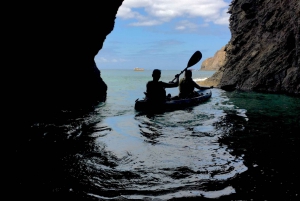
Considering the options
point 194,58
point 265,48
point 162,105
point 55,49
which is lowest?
point 162,105

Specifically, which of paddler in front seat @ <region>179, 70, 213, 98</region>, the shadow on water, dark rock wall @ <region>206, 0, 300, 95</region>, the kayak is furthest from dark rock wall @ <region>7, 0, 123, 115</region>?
dark rock wall @ <region>206, 0, 300, 95</region>

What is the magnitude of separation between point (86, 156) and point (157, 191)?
2037 millimetres

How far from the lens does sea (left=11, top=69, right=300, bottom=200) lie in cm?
369

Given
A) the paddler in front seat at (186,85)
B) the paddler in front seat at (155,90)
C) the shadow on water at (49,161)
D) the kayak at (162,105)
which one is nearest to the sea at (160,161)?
the shadow on water at (49,161)

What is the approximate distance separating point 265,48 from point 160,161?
21.5m

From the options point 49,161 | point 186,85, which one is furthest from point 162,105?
point 49,161

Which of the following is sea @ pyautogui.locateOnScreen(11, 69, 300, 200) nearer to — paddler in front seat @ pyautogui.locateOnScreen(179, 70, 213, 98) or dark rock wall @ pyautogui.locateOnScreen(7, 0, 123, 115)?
dark rock wall @ pyautogui.locateOnScreen(7, 0, 123, 115)

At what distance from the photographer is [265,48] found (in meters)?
23.1

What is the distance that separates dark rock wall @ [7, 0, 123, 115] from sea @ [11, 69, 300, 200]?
1.88m

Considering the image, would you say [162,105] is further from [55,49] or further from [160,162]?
[160,162]

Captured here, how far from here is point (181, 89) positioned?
45.0 ft

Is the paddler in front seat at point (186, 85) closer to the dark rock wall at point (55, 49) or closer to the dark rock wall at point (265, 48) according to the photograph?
the dark rock wall at point (55, 49)

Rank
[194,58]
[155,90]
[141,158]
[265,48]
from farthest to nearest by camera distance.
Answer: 1. [265,48]
2. [194,58]
3. [155,90]
4. [141,158]

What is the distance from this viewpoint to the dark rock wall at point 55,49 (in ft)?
23.8
